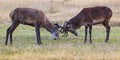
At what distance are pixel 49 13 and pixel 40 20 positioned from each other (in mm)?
18248

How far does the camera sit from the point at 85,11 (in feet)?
64.4

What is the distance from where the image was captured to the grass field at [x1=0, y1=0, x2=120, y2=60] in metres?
13.8

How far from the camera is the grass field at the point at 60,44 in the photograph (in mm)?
13844

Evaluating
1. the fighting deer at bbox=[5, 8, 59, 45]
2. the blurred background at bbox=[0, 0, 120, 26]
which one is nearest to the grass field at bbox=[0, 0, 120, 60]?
the blurred background at bbox=[0, 0, 120, 26]

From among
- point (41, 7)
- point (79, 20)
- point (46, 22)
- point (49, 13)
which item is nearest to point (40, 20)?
point (46, 22)

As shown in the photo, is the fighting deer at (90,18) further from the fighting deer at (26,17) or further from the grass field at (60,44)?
the fighting deer at (26,17)

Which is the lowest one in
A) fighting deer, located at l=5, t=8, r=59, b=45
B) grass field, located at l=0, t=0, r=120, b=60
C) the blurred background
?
the blurred background

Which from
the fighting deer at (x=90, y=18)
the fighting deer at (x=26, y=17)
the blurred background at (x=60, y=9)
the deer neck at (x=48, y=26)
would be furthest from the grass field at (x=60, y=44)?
the fighting deer at (x=26, y=17)

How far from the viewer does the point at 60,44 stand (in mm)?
18484

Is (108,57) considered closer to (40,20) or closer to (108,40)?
(40,20)

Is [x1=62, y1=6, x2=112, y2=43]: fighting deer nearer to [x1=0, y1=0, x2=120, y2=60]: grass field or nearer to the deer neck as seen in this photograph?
[x1=0, y1=0, x2=120, y2=60]: grass field

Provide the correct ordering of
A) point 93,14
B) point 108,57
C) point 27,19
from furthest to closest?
1. point 93,14
2. point 27,19
3. point 108,57

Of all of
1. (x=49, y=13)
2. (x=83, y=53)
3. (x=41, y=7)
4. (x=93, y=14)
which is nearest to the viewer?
(x=83, y=53)

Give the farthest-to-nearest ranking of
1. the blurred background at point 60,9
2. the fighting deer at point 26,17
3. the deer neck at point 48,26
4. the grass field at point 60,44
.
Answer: the blurred background at point 60,9 → the deer neck at point 48,26 → the fighting deer at point 26,17 → the grass field at point 60,44
